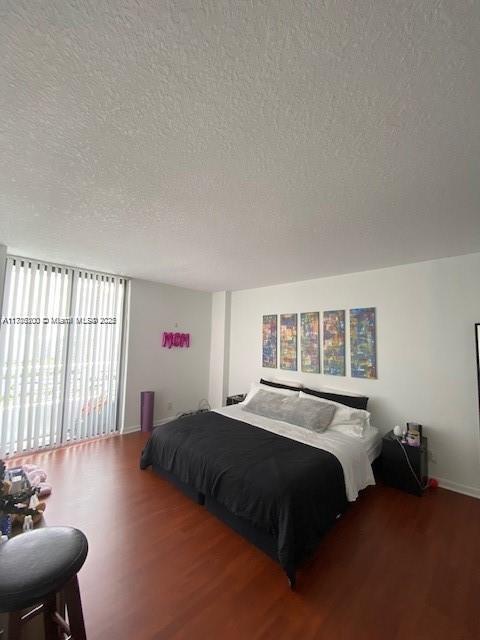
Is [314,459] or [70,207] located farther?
[314,459]

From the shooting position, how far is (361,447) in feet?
8.46

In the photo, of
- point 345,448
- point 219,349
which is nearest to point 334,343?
point 345,448

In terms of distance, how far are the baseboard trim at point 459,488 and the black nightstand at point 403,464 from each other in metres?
0.18

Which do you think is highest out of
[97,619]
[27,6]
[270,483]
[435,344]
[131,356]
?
[27,6]

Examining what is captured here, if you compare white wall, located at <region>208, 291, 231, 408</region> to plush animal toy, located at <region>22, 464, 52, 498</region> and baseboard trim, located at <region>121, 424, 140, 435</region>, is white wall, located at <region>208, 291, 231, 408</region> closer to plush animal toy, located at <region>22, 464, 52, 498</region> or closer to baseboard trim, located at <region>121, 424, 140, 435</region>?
baseboard trim, located at <region>121, 424, 140, 435</region>

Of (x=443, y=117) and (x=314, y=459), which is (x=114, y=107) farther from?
(x=314, y=459)

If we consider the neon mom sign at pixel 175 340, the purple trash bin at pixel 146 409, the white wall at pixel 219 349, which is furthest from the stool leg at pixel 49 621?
the white wall at pixel 219 349

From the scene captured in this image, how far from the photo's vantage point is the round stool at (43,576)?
0.87m

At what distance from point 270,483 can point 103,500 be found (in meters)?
1.67

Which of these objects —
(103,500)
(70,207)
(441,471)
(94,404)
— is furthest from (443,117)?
(94,404)

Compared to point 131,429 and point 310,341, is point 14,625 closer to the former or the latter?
point 131,429

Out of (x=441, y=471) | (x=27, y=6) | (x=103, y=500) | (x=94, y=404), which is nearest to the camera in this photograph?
(x=27, y=6)

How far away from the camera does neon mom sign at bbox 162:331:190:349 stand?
4.62 metres

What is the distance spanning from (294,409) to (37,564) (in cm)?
264
